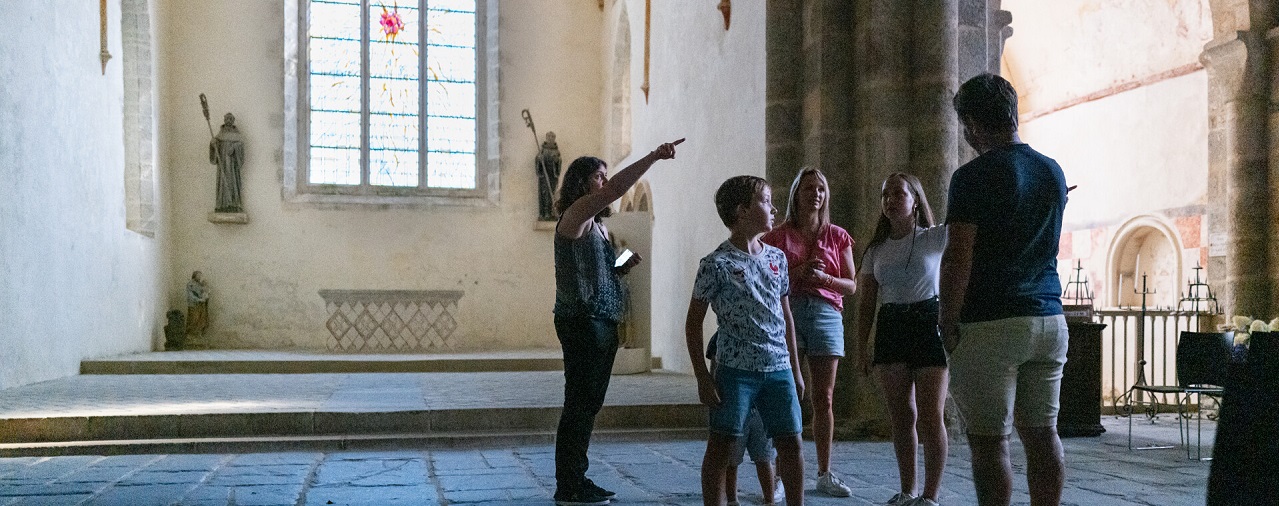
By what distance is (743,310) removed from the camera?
3.02 m

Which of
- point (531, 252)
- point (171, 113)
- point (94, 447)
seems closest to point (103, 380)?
point (94, 447)

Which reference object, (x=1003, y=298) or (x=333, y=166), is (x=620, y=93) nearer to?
(x=333, y=166)

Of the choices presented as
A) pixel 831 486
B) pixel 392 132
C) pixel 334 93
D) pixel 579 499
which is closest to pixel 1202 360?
pixel 831 486

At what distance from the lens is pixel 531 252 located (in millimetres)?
15523

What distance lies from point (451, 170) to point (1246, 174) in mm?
10563

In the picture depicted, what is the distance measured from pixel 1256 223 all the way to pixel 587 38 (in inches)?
392

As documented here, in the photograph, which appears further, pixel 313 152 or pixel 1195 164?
pixel 313 152

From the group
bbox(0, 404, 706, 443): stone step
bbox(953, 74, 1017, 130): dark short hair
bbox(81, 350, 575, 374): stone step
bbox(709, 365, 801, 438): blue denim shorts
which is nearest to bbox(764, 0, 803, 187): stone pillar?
bbox(0, 404, 706, 443): stone step

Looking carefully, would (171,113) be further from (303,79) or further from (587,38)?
(587,38)

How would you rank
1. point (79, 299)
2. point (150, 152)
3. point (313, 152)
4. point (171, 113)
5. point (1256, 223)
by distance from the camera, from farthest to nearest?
1. point (313, 152)
2. point (171, 113)
3. point (150, 152)
4. point (79, 299)
5. point (1256, 223)

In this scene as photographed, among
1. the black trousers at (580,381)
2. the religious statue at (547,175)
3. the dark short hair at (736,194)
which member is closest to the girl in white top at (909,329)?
the dark short hair at (736,194)

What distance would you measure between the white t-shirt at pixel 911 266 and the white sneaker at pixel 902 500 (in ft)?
2.26

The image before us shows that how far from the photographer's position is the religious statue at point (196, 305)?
13953mm

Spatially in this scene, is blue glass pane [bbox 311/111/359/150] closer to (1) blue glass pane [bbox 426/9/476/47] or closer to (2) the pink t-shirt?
(1) blue glass pane [bbox 426/9/476/47]
